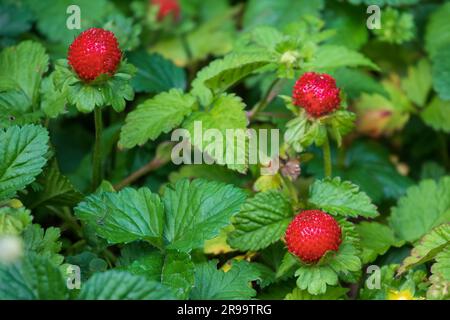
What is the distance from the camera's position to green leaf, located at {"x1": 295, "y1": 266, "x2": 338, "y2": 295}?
1493 mm

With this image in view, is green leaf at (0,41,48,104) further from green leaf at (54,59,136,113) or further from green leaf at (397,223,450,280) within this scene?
green leaf at (397,223,450,280)

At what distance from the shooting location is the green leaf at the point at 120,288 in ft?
4.42

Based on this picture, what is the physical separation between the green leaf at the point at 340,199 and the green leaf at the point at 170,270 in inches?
13.7

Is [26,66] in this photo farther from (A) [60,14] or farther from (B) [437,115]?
(B) [437,115]

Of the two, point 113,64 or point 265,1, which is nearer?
point 113,64

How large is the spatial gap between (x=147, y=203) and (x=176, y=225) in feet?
0.25

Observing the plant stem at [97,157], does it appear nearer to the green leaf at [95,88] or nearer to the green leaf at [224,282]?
the green leaf at [95,88]

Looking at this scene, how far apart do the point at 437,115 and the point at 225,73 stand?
0.82m

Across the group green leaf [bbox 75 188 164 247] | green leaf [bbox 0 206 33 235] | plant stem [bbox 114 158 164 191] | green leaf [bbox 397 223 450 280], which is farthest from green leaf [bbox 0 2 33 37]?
green leaf [bbox 397 223 450 280]

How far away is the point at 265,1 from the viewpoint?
246cm

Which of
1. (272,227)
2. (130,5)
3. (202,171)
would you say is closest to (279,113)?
(202,171)

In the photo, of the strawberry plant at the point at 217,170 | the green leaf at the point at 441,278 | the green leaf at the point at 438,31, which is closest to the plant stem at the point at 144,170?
the strawberry plant at the point at 217,170
